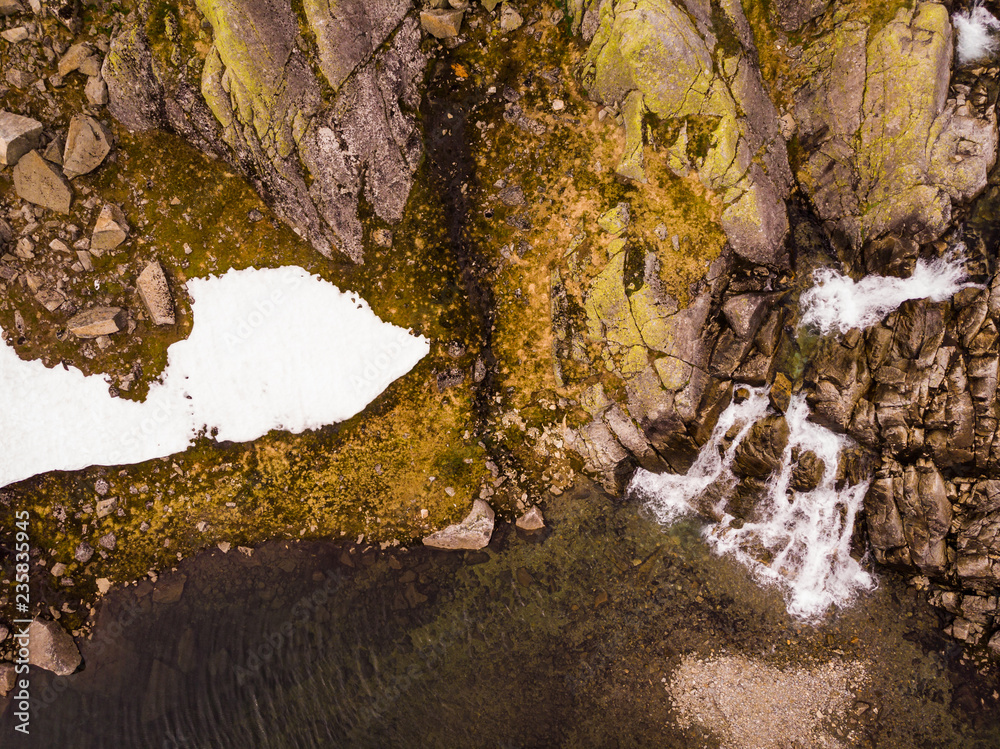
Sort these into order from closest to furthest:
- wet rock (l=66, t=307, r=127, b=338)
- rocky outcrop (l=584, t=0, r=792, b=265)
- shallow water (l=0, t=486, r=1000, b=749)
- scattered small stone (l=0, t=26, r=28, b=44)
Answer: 1. rocky outcrop (l=584, t=0, r=792, b=265)
2. scattered small stone (l=0, t=26, r=28, b=44)
3. wet rock (l=66, t=307, r=127, b=338)
4. shallow water (l=0, t=486, r=1000, b=749)

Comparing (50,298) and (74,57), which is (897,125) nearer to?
(74,57)

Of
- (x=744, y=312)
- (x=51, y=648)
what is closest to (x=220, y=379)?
(x=51, y=648)

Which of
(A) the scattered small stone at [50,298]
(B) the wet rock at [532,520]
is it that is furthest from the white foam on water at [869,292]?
(A) the scattered small stone at [50,298]

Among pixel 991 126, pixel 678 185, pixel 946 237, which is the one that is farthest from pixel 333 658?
pixel 991 126

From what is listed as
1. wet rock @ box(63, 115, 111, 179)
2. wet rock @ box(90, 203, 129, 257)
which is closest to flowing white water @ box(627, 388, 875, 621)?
wet rock @ box(90, 203, 129, 257)

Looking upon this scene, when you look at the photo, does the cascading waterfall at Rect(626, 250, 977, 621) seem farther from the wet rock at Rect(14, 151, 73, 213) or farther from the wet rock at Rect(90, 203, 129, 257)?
the wet rock at Rect(14, 151, 73, 213)
